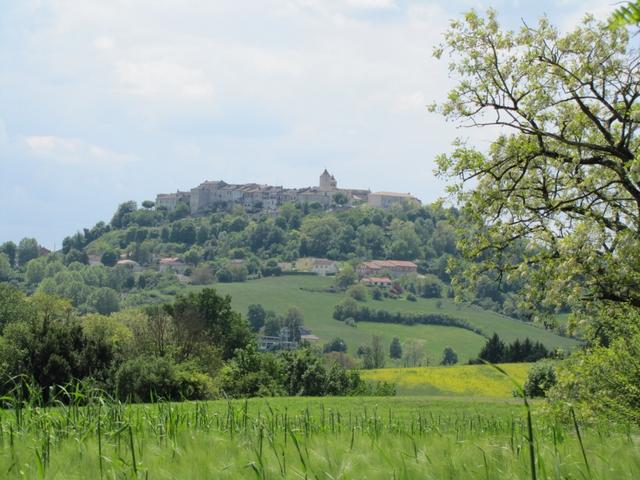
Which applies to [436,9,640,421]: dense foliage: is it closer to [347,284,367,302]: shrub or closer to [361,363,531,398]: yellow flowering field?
[361,363,531,398]: yellow flowering field

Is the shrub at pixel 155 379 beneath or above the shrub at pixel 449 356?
above

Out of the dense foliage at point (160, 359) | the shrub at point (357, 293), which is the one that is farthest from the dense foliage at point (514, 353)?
the shrub at point (357, 293)

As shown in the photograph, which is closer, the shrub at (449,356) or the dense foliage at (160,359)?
the dense foliage at (160,359)

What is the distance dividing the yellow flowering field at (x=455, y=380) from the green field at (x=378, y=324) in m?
58.6

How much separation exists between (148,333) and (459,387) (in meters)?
21.3

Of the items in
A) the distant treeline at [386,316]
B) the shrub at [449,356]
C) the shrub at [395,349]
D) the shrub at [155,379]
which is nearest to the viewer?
the shrub at [155,379]

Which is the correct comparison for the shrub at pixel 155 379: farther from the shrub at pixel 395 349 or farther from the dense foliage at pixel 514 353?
the shrub at pixel 395 349

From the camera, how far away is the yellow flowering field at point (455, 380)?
171 feet

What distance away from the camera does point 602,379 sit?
36.0ft

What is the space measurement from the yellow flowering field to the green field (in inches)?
2306

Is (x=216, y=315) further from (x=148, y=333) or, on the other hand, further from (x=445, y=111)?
(x=445, y=111)

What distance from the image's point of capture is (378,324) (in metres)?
155

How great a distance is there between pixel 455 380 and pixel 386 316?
343 feet

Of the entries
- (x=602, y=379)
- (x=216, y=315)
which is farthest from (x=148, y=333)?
(x=602, y=379)
